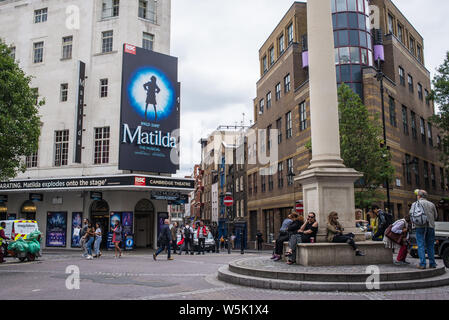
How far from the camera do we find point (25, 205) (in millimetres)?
31203

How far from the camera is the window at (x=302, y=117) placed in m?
32.2

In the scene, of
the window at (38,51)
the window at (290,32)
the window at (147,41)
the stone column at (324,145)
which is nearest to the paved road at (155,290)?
the stone column at (324,145)

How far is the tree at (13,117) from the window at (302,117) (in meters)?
19.6

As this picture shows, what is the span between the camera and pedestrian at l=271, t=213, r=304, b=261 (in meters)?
11.4

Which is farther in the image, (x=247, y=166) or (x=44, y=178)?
(x=247, y=166)

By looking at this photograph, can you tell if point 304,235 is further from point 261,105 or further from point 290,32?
point 261,105

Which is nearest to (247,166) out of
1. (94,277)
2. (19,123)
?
(19,123)

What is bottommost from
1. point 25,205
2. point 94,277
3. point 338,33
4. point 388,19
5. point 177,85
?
point 94,277

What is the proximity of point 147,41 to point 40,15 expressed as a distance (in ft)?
31.2

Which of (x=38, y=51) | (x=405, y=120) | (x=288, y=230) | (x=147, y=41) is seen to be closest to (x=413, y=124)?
(x=405, y=120)

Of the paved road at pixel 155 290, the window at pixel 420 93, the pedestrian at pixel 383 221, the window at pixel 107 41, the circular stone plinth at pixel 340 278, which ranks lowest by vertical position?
the paved road at pixel 155 290

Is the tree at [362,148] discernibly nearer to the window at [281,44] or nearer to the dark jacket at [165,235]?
the dark jacket at [165,235]

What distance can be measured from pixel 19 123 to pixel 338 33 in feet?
73.9
